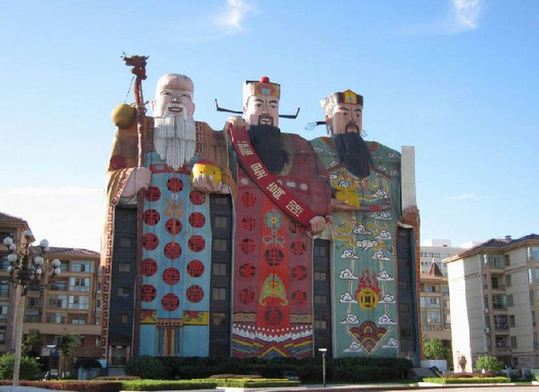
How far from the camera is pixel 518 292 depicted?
75.1 meters

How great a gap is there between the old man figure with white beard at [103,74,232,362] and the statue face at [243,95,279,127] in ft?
14.7

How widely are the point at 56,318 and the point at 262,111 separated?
37872mm

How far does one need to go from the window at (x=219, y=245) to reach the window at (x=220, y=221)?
1.06 metres

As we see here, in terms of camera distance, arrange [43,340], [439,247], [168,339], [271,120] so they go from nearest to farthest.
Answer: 1. [168,339]
2. [271,120]
3. [43,340]
4. [439,247]

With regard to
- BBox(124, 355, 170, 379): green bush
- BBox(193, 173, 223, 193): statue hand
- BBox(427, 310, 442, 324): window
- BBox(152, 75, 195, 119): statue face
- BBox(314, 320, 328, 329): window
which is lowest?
BBox(124, 355, 170, 379): green bush

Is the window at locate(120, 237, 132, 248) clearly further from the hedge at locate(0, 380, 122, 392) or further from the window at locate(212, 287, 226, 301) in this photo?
the hedge at locate(0, 380, 122, 392)

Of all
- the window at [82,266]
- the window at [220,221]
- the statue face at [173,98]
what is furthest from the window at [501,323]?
the window at [82,266]

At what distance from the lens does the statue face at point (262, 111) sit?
5950 cm

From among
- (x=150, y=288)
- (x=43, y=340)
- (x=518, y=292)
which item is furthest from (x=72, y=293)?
(x=518, y=292)

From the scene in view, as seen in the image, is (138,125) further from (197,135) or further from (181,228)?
(181,228)

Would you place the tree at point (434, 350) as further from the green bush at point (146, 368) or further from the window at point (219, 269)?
the green bush at point (146, 368)

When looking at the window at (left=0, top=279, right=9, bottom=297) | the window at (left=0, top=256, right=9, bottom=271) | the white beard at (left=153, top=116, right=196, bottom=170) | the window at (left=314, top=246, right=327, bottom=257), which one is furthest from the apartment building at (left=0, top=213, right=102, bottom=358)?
the window at (left=314, top=246, right=327, bottom=257)

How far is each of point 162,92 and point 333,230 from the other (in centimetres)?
1803

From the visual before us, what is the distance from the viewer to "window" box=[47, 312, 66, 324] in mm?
80062
